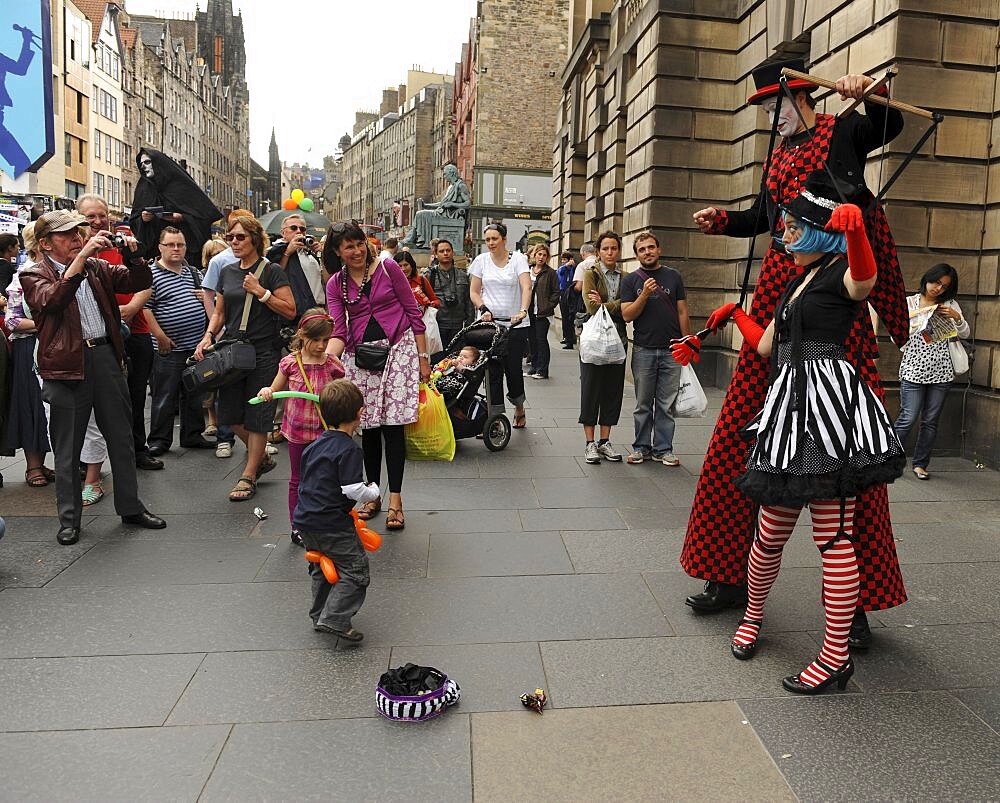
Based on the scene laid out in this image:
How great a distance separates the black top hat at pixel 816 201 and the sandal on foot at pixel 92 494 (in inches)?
198

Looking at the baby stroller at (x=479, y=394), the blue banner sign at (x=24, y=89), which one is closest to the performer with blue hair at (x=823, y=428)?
the baby stroller at (x=479, y=394)

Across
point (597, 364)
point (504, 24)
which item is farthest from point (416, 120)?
point (597, 364)

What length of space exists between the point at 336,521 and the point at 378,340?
2.03m

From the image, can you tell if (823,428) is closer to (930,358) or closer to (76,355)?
(76,355)

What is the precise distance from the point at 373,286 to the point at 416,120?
90075mm

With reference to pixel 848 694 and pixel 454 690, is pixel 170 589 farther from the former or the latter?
pixel 848 694

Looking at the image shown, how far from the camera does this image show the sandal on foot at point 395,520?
18.2 feet

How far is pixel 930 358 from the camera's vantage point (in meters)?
7.16

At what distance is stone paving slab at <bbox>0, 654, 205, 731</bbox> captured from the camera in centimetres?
314

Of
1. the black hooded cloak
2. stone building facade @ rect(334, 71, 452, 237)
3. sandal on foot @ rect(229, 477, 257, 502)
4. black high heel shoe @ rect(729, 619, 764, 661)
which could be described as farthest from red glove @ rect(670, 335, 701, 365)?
stone building facade @ rect(334, 71, 452, 237)

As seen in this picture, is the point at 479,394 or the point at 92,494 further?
the point at 479,394

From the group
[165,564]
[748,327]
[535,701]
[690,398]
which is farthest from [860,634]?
[165,564]

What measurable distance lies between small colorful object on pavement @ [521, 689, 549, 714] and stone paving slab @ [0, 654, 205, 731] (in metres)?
1.30

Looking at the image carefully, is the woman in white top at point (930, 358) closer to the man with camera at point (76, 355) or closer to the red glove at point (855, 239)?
the red glove at point (855, 239)
